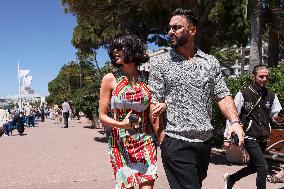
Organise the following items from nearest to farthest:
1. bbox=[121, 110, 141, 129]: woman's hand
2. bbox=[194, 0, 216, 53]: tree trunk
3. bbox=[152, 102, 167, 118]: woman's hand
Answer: bbox=[152, 102, 167, 118]: woman's hand < bbox=[121, 110, 141, 129]: woman's hand < bbox=[194, 0, 216, 53]: tree trunk

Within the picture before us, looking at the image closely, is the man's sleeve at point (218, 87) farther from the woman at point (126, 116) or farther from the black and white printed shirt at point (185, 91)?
the woman at point (126, 116)

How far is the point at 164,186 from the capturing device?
6.30 metres

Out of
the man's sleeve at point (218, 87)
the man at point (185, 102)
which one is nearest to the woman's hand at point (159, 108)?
the man at point (185, 102)

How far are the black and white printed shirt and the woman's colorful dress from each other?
1.41ft

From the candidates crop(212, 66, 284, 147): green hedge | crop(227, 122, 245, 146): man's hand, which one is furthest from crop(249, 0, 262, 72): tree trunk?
crop(227, 122, 245, 146): man's hand

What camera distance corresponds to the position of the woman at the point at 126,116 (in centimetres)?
327

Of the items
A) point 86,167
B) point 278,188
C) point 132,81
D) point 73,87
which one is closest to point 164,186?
point 278,188

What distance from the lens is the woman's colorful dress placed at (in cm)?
327

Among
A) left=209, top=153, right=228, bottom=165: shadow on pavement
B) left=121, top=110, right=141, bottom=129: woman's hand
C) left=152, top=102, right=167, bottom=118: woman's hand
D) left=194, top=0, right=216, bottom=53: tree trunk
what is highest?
left=194, top=0, right=216, bottom=53: tree trunk

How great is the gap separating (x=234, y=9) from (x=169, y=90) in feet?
46.2

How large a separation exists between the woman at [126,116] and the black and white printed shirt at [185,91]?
443 millimetres

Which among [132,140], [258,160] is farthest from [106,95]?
[258,160]

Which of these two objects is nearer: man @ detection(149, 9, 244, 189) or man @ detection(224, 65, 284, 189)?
man @ detection(149, 9, 244, 189)

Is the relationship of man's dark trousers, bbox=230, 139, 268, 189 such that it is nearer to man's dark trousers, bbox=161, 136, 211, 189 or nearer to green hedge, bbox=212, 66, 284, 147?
man's dark trousers, bbox=161, 136, 211, 189
